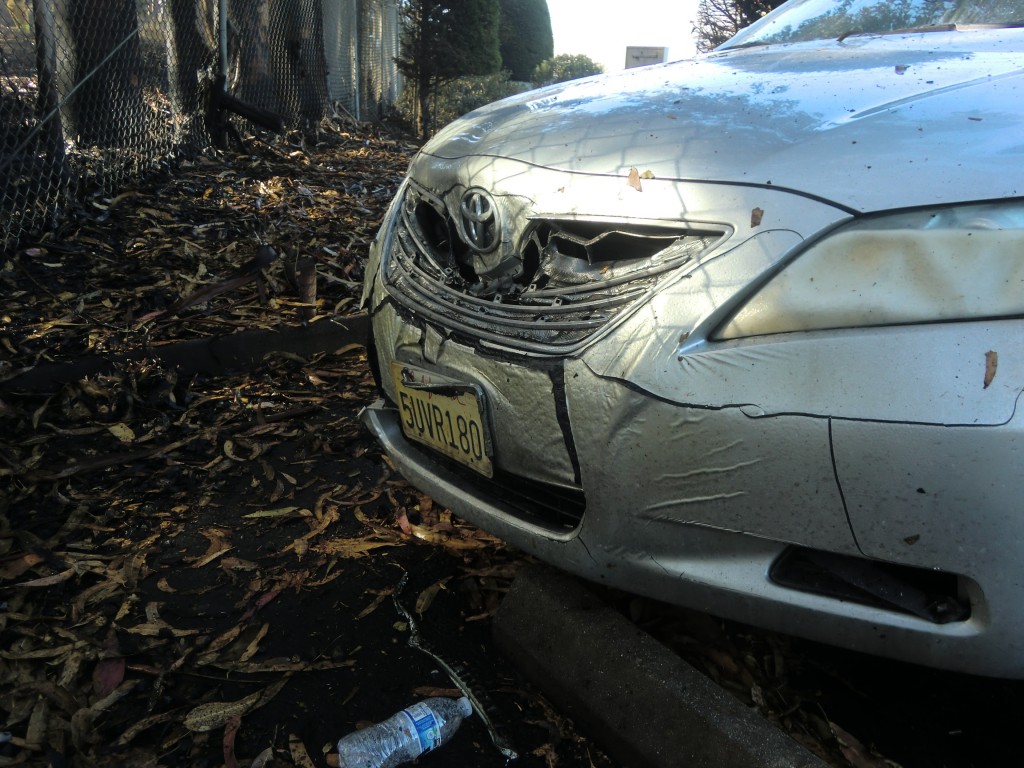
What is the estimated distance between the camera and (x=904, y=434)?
1.38 metres

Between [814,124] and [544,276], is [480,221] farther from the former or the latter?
[814,124]

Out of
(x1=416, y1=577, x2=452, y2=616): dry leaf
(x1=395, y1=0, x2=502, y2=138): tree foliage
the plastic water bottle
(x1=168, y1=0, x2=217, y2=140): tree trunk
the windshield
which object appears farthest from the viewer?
(x1=395, y1=0, x2=502, y2=138): tree foliage

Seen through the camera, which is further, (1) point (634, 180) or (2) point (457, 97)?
(2) point (457, 97)

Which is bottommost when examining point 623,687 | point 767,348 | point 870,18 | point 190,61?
point 623,687

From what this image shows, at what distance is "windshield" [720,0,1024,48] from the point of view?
263 centimetres

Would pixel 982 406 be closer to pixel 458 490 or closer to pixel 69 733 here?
pixel 458 490

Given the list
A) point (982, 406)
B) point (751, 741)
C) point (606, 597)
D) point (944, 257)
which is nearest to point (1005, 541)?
point (982, 406)

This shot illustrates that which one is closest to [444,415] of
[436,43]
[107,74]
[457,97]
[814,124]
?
Answer: [814,124]

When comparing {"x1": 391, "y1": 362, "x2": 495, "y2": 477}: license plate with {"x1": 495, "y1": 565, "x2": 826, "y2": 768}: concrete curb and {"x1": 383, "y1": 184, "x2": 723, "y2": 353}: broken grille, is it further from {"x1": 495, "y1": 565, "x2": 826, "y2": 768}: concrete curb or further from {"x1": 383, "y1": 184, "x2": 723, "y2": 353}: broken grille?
{"x1": 495, "y1": 565, "x2": 826, "y2": 768}: concrete curb

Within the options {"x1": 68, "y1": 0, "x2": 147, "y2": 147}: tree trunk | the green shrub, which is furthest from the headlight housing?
the green shrub

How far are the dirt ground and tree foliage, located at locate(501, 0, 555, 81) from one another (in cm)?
2020

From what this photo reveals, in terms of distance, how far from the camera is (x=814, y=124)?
1690 mm

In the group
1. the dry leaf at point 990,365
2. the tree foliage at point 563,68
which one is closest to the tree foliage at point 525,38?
the tree foliage at point 563,68

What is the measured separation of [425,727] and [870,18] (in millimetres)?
2713
